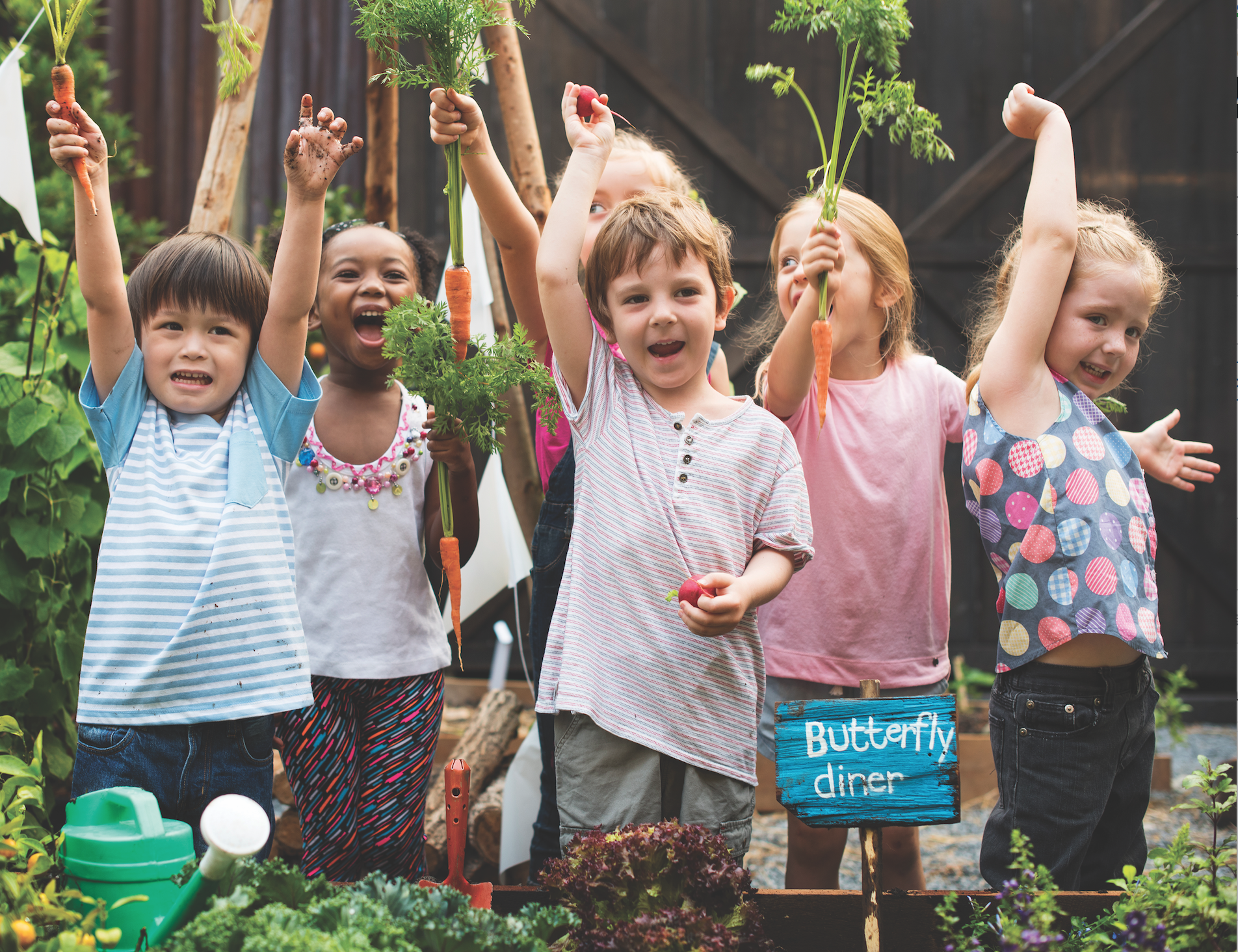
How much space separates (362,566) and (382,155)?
1.62 m

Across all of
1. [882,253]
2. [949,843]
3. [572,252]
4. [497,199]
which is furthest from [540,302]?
[949,843]

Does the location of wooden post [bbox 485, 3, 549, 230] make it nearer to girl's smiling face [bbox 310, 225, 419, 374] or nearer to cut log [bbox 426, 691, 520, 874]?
girl's smiling face [bbox 310, 225, 419, 374]

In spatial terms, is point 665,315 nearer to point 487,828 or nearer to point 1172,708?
point 487,828

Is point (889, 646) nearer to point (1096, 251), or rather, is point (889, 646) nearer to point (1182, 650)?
point (1096, 251)

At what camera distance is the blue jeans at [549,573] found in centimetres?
212

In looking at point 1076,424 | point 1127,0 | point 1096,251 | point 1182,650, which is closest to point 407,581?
point 1076,424

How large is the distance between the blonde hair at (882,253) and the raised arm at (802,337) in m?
0.09

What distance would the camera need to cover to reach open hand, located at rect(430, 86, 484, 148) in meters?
1.82

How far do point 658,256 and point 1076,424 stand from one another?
3.01ft

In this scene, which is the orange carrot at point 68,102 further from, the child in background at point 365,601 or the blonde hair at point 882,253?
the blonde hair at point 882,253

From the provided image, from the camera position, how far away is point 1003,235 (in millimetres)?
5098

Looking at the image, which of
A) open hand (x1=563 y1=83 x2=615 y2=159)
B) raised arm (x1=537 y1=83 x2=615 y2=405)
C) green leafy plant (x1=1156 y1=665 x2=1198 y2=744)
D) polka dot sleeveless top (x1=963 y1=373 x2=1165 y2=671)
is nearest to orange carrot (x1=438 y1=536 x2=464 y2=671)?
raised arm (x1=537 y1=83 x2=615 y2=405)

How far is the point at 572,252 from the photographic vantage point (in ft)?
5.93

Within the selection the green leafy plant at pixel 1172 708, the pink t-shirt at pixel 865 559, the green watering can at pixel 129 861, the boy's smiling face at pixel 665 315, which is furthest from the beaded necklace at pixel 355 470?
the green leafy plant at pixel 1172 708
